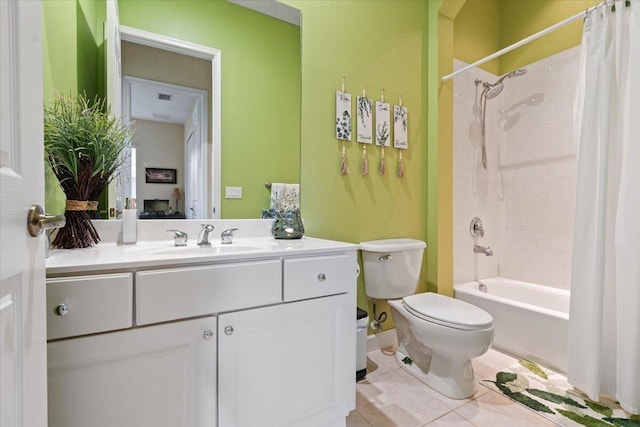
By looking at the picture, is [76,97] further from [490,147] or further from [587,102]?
[490,147]

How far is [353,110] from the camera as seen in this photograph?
1921 millimetres

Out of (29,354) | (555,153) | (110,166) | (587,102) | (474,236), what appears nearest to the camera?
(29,354)

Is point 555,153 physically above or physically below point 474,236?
above

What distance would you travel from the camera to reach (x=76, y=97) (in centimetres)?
121

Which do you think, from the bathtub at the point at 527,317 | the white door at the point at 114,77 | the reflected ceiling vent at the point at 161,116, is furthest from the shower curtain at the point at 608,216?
the white door at the point at 114,77

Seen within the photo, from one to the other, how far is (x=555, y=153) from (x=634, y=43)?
1007 millimetres

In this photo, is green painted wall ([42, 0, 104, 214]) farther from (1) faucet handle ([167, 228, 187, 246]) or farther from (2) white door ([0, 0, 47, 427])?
(2) white door ([0, 0, 47, 427])

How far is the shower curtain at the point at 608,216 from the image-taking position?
4.58 feet

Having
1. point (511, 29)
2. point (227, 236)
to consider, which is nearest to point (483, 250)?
point (511, 29)

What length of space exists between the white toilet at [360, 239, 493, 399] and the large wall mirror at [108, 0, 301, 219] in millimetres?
763

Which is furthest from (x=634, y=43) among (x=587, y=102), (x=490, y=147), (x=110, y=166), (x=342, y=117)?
(x=110, y=166)

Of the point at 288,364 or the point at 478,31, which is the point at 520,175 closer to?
the point at 478,31

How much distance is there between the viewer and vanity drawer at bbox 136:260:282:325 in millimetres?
898

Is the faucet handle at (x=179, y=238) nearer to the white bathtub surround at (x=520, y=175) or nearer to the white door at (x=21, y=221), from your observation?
the white door at (x=21, y=221)
